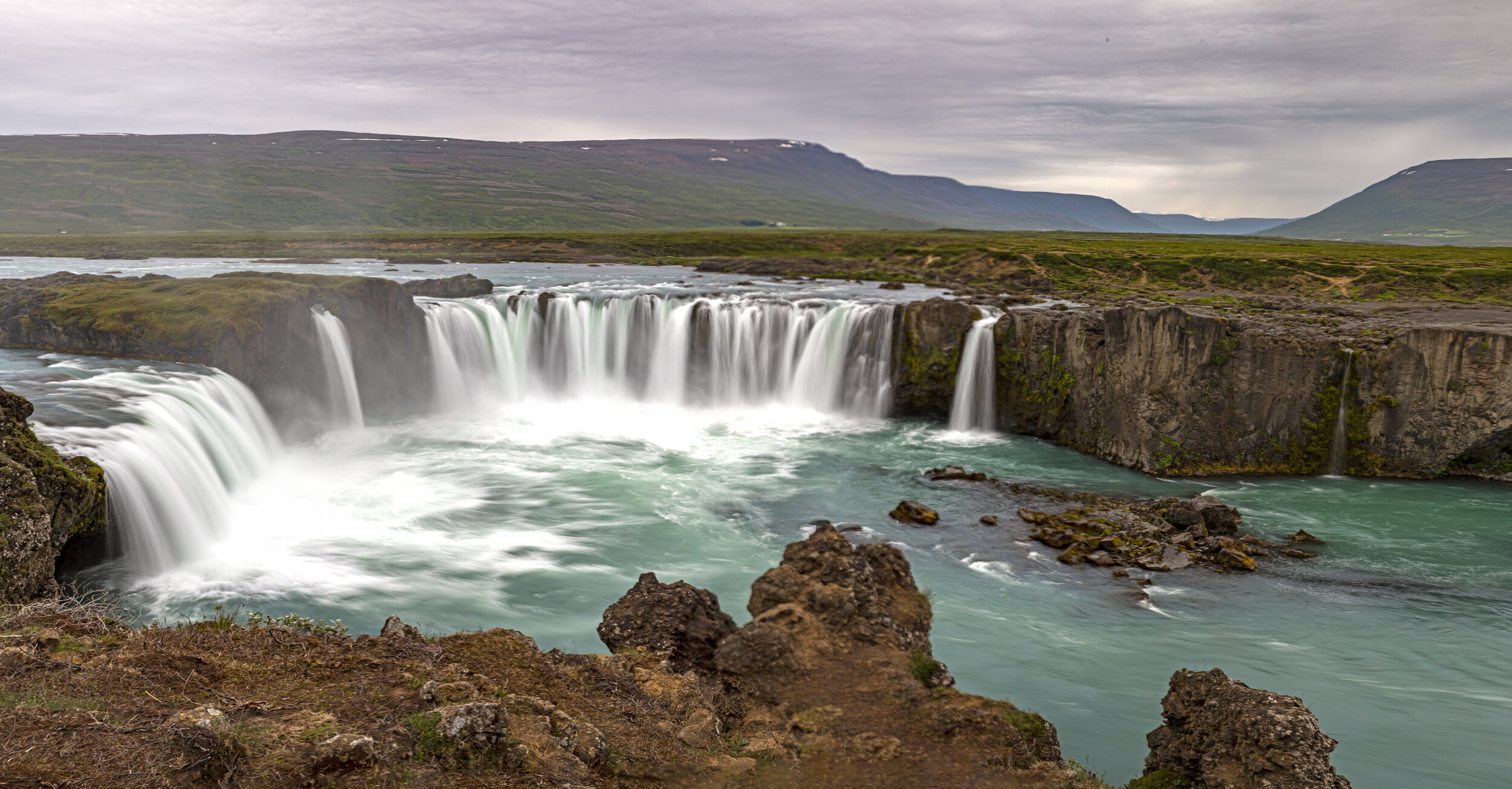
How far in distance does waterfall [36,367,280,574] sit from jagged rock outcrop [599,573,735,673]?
36.2 feet

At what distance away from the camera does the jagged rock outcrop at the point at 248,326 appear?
27312mm

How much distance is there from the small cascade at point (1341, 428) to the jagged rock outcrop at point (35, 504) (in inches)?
1309

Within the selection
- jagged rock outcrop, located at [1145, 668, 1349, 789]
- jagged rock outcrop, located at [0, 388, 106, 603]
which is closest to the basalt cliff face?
jagged rock outcrop, located at [1145, 668, 1349, 789]

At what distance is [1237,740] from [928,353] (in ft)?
87.8

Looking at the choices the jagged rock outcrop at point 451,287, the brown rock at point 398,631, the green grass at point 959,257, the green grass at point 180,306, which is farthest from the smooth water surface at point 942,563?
the jagged rock outcrop at point 451,287

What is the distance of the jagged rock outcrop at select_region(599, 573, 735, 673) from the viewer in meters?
10.8

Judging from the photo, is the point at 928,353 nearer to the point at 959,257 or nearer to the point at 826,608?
the point at 826,608

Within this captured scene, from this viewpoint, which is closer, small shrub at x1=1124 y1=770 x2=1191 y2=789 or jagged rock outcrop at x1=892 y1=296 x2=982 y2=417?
small shrub at x1=1124 y1=770 x2=1191 y2=789

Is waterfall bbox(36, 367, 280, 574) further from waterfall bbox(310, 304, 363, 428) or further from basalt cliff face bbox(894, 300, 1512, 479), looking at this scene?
basalt cliff face bbox(894, 300, 1512, 479)

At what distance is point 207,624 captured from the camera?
9.73m

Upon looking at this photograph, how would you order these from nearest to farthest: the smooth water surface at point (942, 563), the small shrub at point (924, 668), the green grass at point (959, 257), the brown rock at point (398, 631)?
the brown rock at point (398, 631) → the small shrub at point (924, 668) → the smooth water surface at point (942, 563) → the green grass at point (959, 257)

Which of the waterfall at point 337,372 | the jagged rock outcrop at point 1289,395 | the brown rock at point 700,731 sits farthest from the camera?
the waterfall at point 337,372

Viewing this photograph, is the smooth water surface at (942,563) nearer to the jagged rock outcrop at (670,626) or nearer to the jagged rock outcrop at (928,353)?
the jagged rock outcrop at (928,353)

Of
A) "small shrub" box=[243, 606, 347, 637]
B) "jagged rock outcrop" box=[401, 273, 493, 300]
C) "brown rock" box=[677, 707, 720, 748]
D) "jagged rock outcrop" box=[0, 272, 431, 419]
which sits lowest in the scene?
"brown rock" box=[677, 707, 720, 748]
